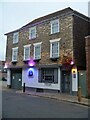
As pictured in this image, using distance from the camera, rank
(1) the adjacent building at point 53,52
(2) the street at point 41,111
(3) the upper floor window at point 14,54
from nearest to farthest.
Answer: (2) the street at point 41,111
(1) the adjacent building at point 53,52
(3) the upper floor window at point 14,54

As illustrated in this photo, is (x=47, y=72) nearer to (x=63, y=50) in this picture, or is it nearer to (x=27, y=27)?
(x=63, y=50)

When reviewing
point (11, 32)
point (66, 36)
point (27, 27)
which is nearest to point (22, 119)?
point (66, 36)

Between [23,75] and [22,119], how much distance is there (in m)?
21.6

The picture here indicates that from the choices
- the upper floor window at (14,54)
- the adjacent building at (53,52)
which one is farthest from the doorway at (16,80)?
the upper floor window at (14,54)

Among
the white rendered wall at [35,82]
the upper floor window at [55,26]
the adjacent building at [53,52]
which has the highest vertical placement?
the upper floor window at [55,26]

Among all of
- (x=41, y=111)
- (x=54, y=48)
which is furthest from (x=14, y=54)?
(x=41, y=111)

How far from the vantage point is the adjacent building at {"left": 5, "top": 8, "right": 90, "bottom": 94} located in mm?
25516

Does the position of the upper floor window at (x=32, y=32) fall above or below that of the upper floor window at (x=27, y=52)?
above

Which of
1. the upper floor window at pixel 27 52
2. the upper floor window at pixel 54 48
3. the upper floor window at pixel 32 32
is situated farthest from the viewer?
the upper floor window at pixel 27 52

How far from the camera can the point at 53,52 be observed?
27406mm

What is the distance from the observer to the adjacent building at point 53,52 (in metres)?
25.5

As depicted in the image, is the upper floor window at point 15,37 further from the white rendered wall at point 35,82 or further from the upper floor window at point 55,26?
the upper floor window at point 55,26

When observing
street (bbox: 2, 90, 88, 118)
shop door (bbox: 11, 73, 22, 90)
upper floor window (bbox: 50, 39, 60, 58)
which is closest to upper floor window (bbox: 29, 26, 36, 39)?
upper floor window (bbox: 50, 39, 60, 58)

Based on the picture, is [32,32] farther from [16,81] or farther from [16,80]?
[16,81]
